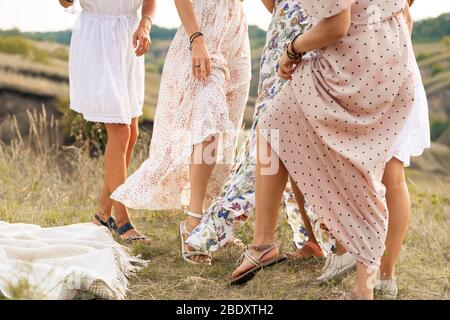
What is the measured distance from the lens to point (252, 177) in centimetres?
450

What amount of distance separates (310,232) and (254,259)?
2.62 feet

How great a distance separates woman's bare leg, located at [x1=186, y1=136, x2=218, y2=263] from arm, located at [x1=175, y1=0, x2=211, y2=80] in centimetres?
42

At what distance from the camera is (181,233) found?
4.87 m

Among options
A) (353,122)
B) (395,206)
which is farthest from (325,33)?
(395,206)

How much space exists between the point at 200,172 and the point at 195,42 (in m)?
0.76

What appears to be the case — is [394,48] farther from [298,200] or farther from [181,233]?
[181,233]

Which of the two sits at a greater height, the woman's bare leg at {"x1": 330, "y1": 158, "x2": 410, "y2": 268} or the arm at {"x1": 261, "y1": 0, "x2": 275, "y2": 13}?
the arm at {"x1": 261, "y1": 0, "x2": 275, "y2": 13}

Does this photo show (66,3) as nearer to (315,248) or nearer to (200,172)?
(200,172)

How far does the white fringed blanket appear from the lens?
3746 millimetres

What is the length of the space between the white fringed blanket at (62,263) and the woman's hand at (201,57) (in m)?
1.14

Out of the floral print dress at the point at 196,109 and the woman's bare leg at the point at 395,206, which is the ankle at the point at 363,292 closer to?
the woman's bare leg at the point at 395,206

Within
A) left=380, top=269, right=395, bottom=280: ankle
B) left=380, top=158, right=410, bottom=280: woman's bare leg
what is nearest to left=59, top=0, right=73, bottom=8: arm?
left=380, top=158, right=410, bottom=280: woman's bare leg

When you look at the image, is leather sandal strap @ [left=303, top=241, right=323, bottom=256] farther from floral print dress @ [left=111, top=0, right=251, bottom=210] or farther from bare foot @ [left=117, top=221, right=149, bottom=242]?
bare foot @ [left=117, top=221, right=149, bottom=242]
